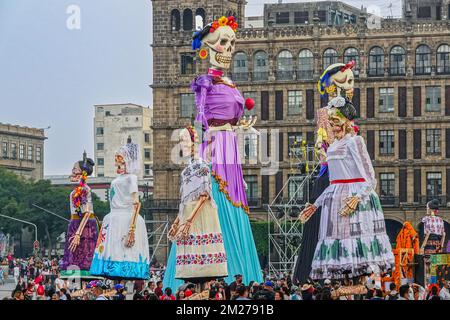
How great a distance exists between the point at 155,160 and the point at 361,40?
1428cm

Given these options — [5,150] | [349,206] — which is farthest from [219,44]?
[5,150]

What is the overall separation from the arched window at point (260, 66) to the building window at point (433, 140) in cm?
1014

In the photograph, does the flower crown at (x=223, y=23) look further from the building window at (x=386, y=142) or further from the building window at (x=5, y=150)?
the building window at (x=5, y=150)

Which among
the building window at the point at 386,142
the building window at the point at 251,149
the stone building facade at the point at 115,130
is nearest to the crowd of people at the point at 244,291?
the building window at the point at 251,149

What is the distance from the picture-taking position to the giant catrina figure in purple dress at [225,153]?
29250 millimetres

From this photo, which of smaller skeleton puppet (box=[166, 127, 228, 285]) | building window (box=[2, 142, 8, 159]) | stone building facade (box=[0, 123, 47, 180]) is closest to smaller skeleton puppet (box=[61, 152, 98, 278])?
smaller skeleton puppet (box=[166, 127, 228, 285])

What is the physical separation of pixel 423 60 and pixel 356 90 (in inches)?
165

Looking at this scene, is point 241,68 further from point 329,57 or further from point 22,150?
point 22,150

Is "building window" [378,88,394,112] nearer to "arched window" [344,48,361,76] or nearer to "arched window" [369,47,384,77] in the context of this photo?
"arched window" [369,47,384,77]

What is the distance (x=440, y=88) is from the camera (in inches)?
3489

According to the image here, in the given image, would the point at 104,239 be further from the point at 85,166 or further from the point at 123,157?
the point at 85,166

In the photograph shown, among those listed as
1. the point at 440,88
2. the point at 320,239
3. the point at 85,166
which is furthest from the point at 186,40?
the point at 320,239

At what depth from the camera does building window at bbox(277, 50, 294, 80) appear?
90.9m
